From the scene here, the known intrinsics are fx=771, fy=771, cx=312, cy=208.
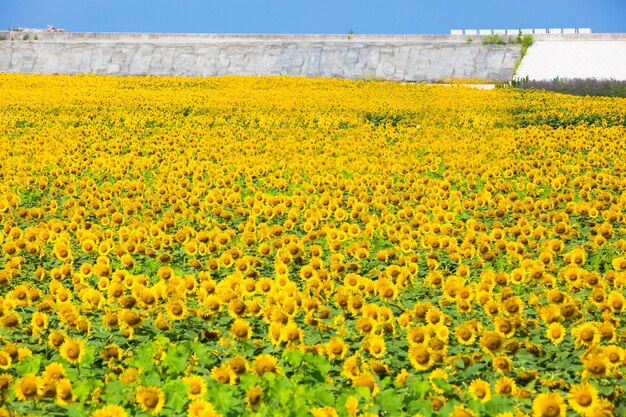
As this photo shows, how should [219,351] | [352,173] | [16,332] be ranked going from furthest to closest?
[352,173]
[16,332]
[219,351]

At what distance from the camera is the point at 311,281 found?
5.71 m

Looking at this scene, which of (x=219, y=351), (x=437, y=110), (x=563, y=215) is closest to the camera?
(x=219, y=351)

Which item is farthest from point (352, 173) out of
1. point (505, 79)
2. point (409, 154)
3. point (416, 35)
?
point (416, 35)

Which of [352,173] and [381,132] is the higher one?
[381,132]

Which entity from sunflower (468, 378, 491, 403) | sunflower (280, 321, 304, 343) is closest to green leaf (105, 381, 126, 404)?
sunflower (280, 321, 304, 343)

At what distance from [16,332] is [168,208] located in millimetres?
3767

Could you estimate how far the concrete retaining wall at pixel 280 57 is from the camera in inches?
1490

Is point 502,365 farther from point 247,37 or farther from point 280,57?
point 247,37

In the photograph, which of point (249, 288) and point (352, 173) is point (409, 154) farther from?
point (249, 288)

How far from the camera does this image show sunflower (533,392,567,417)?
3.90m

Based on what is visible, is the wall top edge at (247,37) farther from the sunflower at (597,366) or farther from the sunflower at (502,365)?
the sunflower at (597,366)

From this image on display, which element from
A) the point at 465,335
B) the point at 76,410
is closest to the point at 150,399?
the point at 76,410

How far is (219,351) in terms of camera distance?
16.6 feet

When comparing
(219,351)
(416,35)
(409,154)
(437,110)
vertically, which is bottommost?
(219,351)
